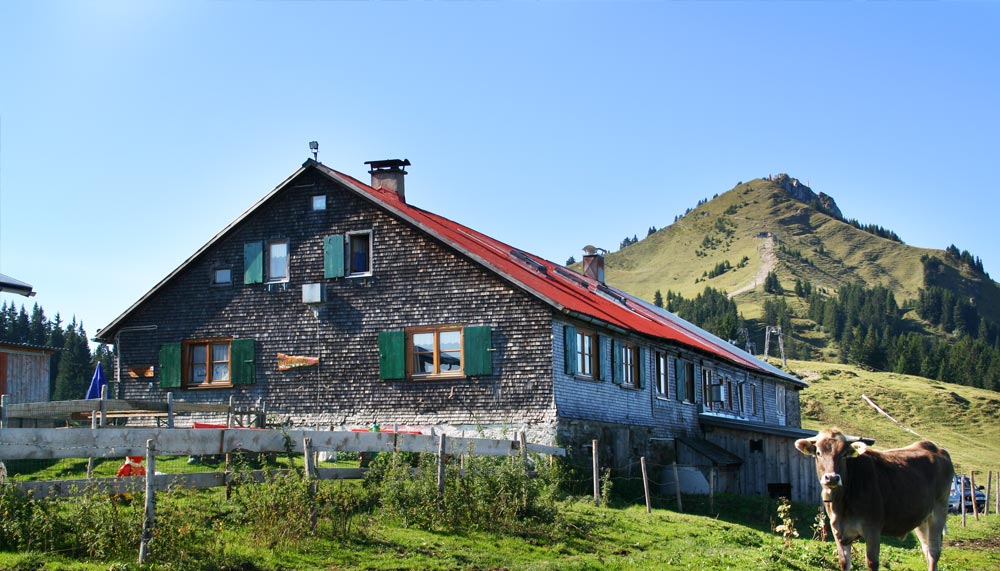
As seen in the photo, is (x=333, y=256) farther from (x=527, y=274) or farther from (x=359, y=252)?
(x=527, y=274)

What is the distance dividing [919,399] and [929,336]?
4105 inches

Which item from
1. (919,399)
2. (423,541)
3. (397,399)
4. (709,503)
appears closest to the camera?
(423,541)

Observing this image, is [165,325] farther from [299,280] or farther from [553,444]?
[553,444]

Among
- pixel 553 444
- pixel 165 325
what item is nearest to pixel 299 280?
A: pixel 165 325

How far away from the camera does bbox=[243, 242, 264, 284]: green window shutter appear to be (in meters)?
30.9

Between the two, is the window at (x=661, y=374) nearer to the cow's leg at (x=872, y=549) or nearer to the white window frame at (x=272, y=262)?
the white window frame at (x=272, y=262)

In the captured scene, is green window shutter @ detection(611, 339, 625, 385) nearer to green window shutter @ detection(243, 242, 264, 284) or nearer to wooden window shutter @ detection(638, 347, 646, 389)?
wooden window shutter @ detection(638, 347, 646, 389)

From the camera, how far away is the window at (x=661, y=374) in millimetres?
34500

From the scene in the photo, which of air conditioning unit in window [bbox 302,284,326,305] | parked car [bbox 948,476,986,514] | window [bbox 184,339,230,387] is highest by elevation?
air conditioning unit in window [bbox 302,284,326,305]

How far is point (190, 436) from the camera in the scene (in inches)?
585

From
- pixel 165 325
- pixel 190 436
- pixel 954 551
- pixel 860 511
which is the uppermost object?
pixel 165 325

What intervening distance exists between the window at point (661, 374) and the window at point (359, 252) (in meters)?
10.1

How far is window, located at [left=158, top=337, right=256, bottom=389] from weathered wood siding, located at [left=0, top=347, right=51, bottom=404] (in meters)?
5.00

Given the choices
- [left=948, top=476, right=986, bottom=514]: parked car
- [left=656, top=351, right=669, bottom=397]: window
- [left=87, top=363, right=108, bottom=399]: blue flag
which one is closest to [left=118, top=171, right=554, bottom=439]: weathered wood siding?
[left=87, top=363, right=108, bottom=399]: blue flag
